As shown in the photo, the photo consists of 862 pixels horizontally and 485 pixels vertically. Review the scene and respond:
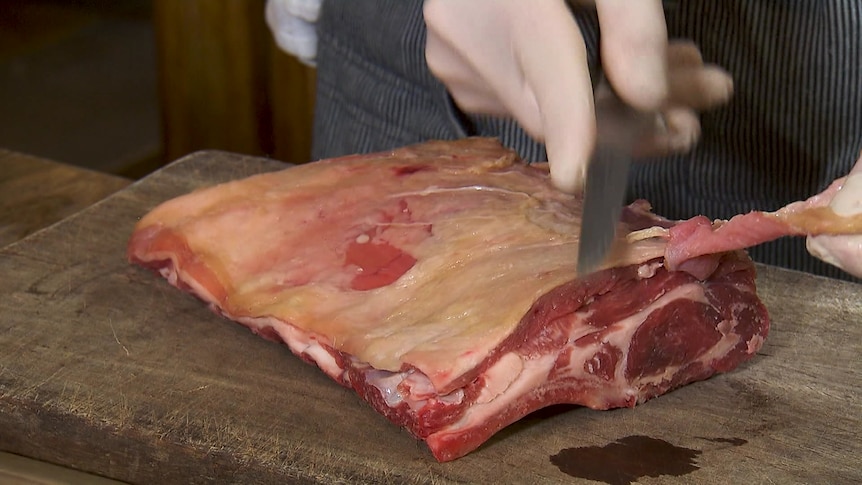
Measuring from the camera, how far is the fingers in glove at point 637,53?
1.59 m

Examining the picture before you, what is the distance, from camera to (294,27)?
3.09 m

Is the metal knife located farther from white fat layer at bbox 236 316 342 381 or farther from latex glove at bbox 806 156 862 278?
white fat layer at bbox 236 316 342 381

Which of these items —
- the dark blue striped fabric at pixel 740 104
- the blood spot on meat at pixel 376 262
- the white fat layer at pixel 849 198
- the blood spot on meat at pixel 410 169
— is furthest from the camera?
the dark blue striped fabric at pixel 740 104

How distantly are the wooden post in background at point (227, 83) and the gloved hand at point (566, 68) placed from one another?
2.59 meters

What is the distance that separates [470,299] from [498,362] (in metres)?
0.12

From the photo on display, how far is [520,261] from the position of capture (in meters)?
1.68

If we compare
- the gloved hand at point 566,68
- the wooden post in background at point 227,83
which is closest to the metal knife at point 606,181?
the gloved hand at point 566,68

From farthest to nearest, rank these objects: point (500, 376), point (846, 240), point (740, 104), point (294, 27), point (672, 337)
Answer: point (294, 27) → point (740, 104) → point (672, 337) → point (500, 376) → point (846, 240)

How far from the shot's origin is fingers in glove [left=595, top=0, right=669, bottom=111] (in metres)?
1.59

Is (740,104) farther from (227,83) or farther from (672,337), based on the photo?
(227,83)

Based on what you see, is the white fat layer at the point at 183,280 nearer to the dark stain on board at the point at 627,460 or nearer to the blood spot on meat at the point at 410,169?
the blood spot on meat at the point at 410,169

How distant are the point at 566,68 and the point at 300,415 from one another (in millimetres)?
673

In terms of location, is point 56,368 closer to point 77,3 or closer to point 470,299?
point 470,299

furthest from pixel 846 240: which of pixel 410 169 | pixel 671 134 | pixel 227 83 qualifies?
pixel 227 83
